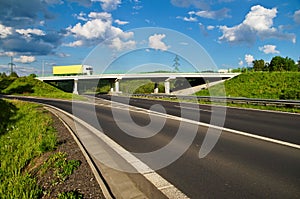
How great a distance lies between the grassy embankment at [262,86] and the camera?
39844 mm

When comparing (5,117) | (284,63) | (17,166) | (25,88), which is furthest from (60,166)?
(284,63)

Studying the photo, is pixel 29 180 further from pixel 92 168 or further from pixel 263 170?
pixel 263 170

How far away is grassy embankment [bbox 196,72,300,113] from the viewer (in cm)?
3984

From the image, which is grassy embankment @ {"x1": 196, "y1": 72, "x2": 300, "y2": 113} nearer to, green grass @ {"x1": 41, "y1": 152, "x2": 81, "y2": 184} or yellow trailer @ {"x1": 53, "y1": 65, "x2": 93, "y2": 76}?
green grass @ {"x1": 41, "y1": 152, "x2": 81, "y2": 184}

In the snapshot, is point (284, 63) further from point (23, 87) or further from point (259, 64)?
point (23, 87)

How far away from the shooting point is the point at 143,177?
15.6 feet

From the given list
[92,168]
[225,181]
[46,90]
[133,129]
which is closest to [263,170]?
[225,181]

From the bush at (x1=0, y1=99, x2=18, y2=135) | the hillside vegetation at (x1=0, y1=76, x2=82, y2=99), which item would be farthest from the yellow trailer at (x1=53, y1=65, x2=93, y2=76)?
the bush at (x1=0, y1=99, x2=18, y2=135)

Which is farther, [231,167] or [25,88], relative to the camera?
[25,88]

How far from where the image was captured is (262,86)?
46.5 metres

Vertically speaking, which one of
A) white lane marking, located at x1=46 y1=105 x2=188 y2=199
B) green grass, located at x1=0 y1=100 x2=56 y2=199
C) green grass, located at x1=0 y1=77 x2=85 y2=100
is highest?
green grass, located at x1=0 y1=77 x2=85 y2=100

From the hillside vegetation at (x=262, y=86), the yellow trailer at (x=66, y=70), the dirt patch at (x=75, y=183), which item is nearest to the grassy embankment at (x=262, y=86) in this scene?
the hillside vegetation at (x=262, y=86)

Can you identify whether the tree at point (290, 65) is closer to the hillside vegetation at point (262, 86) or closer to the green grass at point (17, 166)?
the hillside vegetation at point (262, 86)

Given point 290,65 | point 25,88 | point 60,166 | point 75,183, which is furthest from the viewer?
point 290,65
